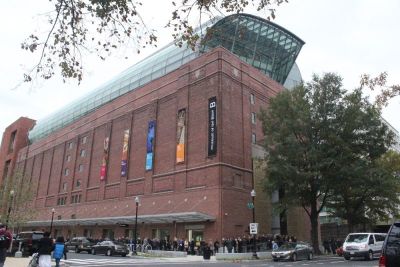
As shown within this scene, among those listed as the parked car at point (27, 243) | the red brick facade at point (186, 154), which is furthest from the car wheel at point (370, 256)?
the parked car at point (27, 243)

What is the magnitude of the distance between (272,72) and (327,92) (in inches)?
784

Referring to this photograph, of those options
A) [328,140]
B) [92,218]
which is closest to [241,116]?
[328,140]

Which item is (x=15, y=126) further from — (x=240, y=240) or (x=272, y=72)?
(x=240, y=240)

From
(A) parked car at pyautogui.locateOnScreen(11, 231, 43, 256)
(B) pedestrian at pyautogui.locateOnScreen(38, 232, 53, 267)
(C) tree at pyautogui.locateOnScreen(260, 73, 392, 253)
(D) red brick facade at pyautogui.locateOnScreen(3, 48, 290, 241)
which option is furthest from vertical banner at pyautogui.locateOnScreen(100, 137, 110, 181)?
(B) pedestrian at pyautogui.locateOnScreen(38, 232, 53, 267)

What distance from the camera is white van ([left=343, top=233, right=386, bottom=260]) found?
92.0 ft

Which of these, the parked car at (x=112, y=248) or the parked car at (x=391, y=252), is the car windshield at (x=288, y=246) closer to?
the parked car at (x=112, y=248)

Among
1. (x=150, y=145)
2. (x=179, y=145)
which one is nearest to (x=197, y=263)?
(x=179, y=145)

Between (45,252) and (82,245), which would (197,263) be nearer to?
(45,252)

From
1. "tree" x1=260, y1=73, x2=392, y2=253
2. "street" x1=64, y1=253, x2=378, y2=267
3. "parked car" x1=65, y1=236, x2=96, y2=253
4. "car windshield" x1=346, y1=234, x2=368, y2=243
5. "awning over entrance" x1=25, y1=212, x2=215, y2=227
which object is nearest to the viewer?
"street" x1=64, y1=253, x2=378, y2=267

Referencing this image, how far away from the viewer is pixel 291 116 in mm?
39312

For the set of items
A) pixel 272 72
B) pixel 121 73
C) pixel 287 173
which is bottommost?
pixel 287 173

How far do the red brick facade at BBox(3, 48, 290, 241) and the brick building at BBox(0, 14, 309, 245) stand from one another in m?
0.13

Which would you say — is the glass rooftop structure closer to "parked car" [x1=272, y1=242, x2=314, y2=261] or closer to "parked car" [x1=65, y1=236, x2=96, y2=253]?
"parked car" [x1=65, y1=236, x2=96, y2=253]

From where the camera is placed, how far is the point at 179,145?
1836 inches
